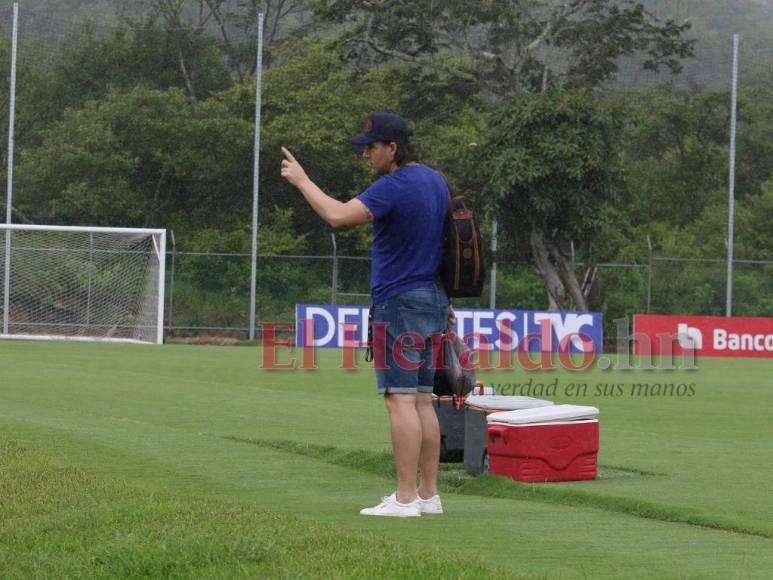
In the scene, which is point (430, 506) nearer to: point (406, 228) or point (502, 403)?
point (406, 228)

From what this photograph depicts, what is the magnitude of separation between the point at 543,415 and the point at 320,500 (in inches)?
60.5

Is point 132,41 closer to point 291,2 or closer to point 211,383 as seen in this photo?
point 291,2

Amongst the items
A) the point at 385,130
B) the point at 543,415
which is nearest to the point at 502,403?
the point at 543,415

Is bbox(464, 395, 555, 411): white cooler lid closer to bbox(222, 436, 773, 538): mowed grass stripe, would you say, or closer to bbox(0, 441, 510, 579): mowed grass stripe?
bbox(222, 436, 773, 538): mowed grass stripe

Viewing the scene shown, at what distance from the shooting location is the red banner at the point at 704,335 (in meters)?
31.3

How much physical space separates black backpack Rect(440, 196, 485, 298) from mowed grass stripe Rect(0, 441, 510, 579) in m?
1.39

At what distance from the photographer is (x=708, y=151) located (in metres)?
49.5

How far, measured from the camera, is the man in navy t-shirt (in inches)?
266

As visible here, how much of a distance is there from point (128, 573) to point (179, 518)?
0.99 metres

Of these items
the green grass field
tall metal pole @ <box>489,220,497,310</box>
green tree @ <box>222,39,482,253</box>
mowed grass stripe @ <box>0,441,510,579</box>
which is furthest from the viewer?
green tree @ <box>222,39,482,253</box>

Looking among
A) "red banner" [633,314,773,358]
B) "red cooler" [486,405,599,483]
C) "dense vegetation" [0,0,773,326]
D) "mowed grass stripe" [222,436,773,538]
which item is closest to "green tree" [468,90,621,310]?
"dense vegetation" [0,0,773,326]

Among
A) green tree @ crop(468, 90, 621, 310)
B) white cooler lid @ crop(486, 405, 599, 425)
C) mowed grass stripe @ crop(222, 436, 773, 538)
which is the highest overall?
green tree @ crop(468, 90, 621, 310)

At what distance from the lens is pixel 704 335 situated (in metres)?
31.5

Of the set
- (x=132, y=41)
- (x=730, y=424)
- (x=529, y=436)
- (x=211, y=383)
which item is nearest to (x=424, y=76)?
(x=132, y=41)
